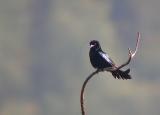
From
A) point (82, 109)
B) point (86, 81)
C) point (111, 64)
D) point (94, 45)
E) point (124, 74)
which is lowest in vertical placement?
point (82, 109)

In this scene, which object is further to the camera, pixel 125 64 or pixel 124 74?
pixel 124 74

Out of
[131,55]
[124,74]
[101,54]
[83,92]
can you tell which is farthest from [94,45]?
[83,92]

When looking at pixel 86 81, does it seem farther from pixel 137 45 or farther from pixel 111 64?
pixel 111 64

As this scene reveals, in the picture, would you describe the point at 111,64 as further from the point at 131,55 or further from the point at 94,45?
the point at 131,55

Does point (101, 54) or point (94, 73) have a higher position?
point (101, 54)

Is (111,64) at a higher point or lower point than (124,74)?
higher

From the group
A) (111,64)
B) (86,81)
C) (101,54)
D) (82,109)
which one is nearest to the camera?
(82,109)

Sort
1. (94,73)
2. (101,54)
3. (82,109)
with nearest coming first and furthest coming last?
(82,109) → (94,73) → (101,54)

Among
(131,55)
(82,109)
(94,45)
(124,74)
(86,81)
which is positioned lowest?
(82,109)

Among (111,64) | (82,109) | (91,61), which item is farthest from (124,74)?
(82,109)
